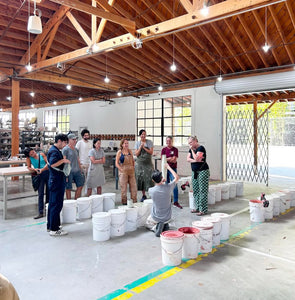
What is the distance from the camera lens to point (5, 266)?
294 centimetres

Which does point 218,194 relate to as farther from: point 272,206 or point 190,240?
point 190,240

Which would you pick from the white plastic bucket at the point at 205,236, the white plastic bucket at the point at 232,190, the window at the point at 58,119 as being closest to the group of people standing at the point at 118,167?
the white plastic bucket at the point at 205,236

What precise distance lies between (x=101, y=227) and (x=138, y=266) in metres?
0.90

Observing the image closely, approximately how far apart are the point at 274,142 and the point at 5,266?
20.6 m

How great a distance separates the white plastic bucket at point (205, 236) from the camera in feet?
10.6

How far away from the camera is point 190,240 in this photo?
312 centimetres

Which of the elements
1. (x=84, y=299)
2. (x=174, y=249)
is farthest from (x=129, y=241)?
(x=84, y=299)

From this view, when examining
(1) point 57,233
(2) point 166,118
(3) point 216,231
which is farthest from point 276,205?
(2) point 166,118

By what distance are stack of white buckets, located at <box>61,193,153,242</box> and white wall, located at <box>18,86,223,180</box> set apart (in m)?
5.17

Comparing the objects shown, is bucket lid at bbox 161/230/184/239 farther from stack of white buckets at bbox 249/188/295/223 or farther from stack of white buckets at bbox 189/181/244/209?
stack of white buckets at bbox 189/181/244/209

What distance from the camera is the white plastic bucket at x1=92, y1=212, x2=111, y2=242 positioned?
3.64 metres

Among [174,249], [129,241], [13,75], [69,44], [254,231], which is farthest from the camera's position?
[13,75]

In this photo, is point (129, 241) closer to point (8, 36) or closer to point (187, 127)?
point (8, 36)

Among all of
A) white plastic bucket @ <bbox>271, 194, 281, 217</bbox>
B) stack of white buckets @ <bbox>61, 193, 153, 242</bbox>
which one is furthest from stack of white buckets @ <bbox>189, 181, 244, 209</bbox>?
stack of white buckets @ <bbox>61, 193, 153, 242</bbox>
